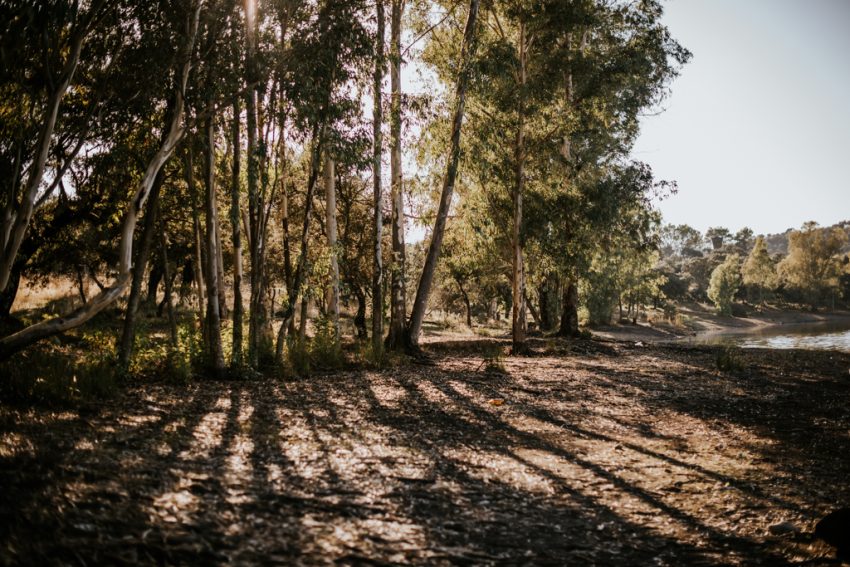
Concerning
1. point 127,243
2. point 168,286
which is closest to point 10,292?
point 168,286

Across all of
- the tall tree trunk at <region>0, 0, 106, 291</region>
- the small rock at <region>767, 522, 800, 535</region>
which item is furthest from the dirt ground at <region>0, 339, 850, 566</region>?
the tall tree trunk at <region>0, 0, 106, 291</region>

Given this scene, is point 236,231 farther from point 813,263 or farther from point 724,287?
point 813,263

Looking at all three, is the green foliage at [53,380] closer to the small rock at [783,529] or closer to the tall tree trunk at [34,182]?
the tall tree trunk at [34,182]

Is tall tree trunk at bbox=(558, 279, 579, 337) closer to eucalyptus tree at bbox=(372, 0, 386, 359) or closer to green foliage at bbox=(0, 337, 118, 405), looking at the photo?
eucalyptus tree at bbox=(372, 0, 386, 359)

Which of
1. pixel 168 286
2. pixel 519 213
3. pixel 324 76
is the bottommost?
pixel 168 286

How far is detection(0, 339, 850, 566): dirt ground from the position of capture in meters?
3.75

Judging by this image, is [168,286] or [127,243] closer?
[127,243]

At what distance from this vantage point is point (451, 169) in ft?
51.8

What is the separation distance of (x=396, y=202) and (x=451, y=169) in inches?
82.1

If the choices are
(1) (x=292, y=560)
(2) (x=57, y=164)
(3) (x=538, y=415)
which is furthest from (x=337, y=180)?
(1) (x=292, y=560)

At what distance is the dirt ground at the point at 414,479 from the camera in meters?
3.75

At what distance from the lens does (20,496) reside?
12.3 ft

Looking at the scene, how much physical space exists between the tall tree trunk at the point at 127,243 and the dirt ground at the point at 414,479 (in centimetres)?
110

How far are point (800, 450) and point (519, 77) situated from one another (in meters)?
14.6
